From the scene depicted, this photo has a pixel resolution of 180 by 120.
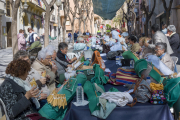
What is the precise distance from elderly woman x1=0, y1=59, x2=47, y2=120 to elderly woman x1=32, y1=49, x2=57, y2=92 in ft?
4.12

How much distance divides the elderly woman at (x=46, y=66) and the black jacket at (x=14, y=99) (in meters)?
1.44

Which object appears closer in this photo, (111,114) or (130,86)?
(111,114)

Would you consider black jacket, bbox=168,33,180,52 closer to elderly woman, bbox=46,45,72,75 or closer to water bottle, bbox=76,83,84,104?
elderly woman, bbox=46,45,72,75

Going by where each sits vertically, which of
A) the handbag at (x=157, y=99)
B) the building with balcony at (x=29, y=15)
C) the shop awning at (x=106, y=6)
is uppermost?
the building with balcony at (x=29, y=15)

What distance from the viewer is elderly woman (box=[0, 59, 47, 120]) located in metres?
2.69

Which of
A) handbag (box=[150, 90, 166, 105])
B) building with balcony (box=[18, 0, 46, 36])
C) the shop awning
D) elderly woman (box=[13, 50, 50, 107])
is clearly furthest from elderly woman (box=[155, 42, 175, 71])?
building with balcony (box=[18, 0, 46, 36])

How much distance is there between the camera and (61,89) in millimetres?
3488

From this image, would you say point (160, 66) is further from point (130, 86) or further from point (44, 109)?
point (44, 109)

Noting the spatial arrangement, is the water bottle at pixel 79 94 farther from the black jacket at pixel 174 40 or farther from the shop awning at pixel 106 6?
the black jacket at pixel 174 40

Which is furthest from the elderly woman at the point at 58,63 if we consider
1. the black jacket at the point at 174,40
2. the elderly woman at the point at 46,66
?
the black jacket at the point at 174,40

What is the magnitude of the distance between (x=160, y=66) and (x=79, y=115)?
6.43 feet

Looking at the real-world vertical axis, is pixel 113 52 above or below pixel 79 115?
above

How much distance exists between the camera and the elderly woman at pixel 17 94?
8.84 ft

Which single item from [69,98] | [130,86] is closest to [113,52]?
[130,86]
